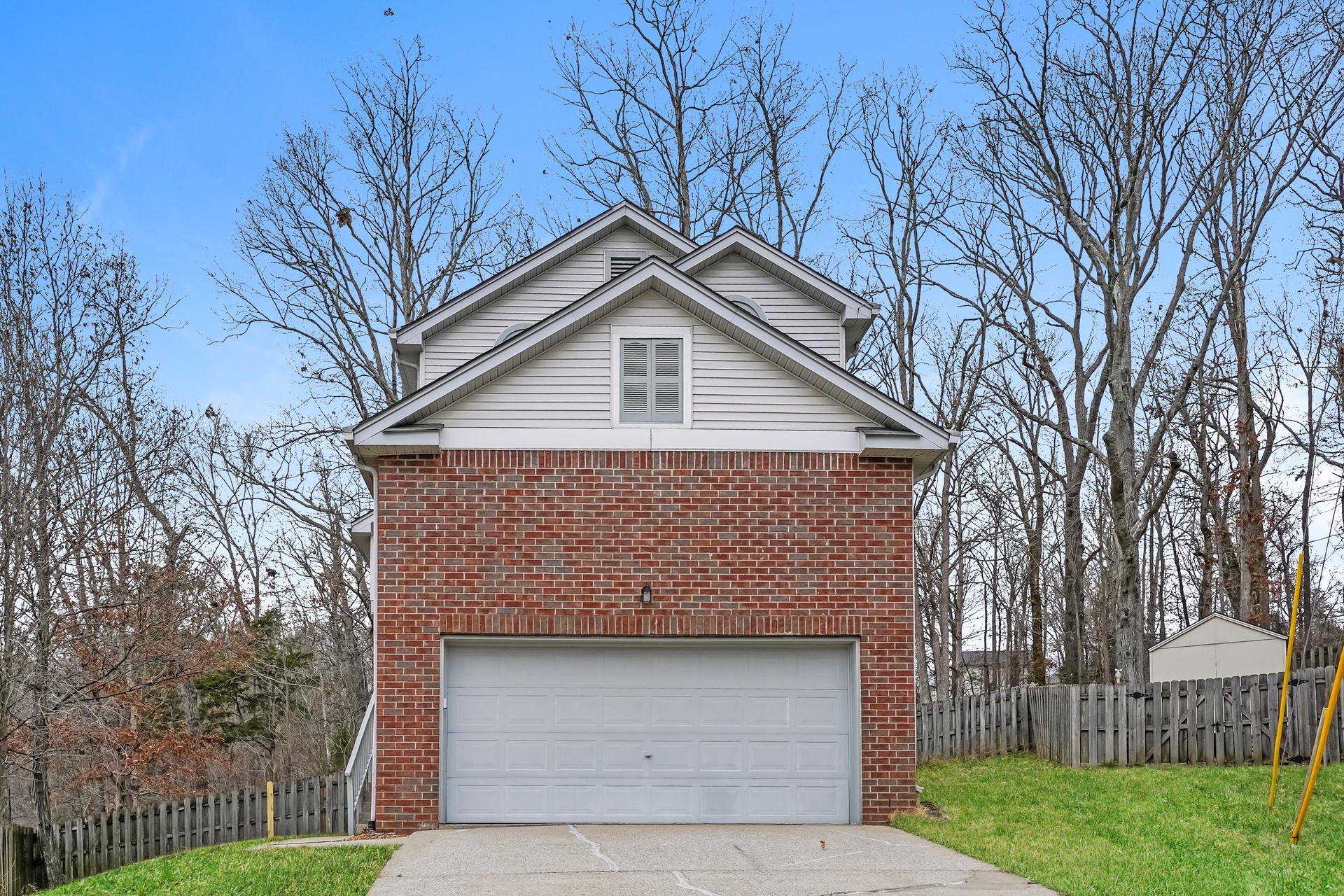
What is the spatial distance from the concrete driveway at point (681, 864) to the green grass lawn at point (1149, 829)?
0.56 meters

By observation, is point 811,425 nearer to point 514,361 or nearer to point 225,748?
point 514,361

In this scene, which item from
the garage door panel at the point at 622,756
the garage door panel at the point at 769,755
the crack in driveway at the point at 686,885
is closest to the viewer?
the crack in driveway at the point at 686,885

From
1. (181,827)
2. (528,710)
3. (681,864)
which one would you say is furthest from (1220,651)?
(181,827)

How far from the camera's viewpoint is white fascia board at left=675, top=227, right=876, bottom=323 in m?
19.2

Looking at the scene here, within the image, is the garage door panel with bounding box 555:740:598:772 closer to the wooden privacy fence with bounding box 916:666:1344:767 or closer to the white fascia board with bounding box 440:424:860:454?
the white fascia board with bounding box 440:424:860:454

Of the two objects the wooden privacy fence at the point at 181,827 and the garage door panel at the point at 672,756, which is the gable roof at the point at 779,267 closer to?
the garage door panel at the point at 672,756

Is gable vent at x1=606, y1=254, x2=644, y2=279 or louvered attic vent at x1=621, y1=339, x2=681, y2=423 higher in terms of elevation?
gable vent at x1=606, y1=254, x2=644, y2=279

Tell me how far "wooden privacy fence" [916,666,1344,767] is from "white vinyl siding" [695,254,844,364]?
6.17 m

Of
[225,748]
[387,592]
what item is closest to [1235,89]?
[387,592]

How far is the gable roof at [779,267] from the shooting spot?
19.2 metres

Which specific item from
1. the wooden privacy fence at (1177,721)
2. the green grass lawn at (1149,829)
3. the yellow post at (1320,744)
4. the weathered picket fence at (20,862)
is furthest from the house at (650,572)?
the weathered picket fence at (20,862)

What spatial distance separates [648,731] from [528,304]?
290 inches

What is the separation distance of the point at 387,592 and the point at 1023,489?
27566 mm

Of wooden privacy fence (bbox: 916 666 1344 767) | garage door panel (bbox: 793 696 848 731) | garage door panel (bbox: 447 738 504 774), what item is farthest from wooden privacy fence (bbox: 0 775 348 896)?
wooden privacy fence (bbox: 916 666 1344 767)
